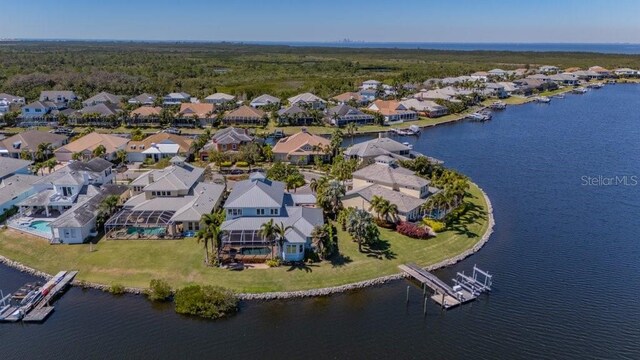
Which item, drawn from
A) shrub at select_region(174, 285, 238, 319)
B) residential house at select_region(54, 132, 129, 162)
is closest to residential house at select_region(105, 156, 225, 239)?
shrub at select_region(174, 285, 238, 319)

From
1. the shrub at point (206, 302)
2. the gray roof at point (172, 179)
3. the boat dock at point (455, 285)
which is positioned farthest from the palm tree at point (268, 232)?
the gray roof at point (172, 179)

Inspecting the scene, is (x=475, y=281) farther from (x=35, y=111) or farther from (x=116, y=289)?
(x=35, y=111)

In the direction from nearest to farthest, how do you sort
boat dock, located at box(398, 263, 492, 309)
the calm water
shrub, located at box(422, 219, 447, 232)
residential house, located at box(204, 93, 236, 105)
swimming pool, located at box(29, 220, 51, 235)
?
the calm water
boat dock, located at box(398, 263, 492, 309)
swimming pool, located at box(29, 220, 51, 235)
shrub, located at box(422, 219, 447, 232)
residential house, located at box(204, 93, 236, 105)

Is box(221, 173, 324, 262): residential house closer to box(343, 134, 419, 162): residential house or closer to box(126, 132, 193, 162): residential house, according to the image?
box(343, 134, 419, 162): residential house

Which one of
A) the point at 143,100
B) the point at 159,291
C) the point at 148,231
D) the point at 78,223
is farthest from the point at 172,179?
the point at 143,100

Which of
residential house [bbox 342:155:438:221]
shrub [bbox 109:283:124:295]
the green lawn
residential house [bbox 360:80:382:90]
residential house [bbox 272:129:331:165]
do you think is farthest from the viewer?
residential house [bbox 360:80:382:90]

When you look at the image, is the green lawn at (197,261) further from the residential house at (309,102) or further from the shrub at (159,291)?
the residential house at (309,102)

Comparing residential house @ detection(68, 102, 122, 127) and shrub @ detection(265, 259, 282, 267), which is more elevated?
residential house @ detection(68, 102, 122, 127)
